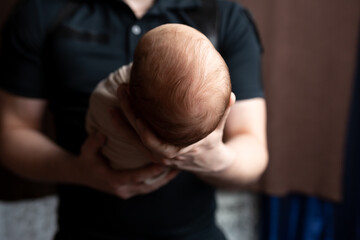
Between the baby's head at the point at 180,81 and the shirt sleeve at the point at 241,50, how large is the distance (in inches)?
7.2

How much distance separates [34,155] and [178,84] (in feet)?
1.30

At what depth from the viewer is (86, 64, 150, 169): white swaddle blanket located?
505mm

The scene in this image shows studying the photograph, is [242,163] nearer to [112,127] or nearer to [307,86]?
[112,127]

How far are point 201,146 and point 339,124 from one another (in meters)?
0.93

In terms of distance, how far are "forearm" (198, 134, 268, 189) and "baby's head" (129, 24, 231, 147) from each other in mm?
175

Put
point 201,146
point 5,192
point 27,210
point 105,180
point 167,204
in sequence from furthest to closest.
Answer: point 27,210
point 5,192
point 167,204
point 105,180
point 201,146

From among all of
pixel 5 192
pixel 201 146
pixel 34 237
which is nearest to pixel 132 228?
pixel 201 146

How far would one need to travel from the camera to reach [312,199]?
131cm

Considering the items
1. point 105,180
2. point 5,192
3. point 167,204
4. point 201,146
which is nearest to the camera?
point 201,146

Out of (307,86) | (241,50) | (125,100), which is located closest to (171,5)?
(241,50)

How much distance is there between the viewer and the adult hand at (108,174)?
1.77ft

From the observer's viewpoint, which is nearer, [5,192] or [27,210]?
[5,192]

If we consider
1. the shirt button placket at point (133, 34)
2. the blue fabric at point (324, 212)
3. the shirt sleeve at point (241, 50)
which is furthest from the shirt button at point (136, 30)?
the blue fabric at point (324, 212)

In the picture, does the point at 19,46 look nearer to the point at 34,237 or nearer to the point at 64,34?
the point at 64,34
